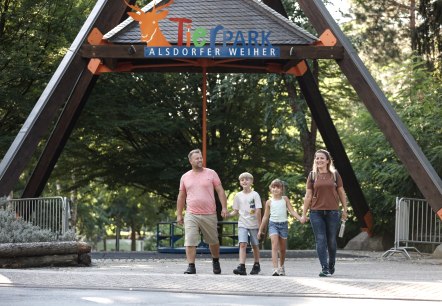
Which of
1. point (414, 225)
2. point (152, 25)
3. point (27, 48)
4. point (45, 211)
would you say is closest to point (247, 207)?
point (45, 211)

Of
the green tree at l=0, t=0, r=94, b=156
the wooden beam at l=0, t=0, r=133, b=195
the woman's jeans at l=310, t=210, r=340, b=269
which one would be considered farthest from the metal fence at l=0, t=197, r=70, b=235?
the green tree at l=0, t=0, r=94, b=156

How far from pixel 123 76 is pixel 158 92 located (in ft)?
8.86

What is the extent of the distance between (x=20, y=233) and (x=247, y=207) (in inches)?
171

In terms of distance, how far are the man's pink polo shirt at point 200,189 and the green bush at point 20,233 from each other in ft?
12.2

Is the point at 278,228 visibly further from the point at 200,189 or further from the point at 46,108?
the point at 46,108

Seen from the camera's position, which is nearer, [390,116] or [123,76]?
[390,116]

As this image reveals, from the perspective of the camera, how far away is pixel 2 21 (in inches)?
1227

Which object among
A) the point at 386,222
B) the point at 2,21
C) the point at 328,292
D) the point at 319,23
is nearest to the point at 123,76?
the point at 2,21

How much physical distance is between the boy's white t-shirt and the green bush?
4035 mm

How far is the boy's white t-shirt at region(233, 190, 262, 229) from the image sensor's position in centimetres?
1485

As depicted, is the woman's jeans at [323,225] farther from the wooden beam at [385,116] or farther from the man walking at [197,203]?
the wooden beam at [385,116]

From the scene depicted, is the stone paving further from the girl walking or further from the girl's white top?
the girl's white top

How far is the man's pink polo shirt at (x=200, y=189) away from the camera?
1443 centimetres

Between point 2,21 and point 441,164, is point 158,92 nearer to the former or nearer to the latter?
point 2,21
